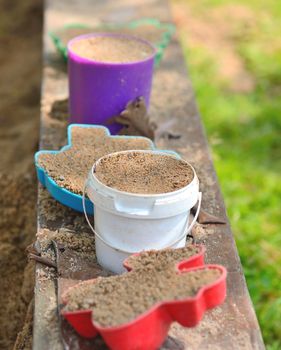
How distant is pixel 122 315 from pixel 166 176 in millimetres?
478

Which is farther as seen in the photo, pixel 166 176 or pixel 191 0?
pixel 191 0

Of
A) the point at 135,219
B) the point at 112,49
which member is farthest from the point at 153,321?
the point at 112,49

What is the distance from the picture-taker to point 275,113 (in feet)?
14.9

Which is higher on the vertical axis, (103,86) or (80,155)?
(103,86)

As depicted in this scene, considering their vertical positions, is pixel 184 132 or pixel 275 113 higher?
pixel 184 132

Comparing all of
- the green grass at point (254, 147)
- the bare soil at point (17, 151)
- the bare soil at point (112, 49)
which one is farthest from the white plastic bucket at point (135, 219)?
the green grass at point (254, 147)

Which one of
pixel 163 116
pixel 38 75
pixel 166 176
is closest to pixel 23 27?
pixel 38 75

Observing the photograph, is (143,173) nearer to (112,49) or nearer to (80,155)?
(80,155)

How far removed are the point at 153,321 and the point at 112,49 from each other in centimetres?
152

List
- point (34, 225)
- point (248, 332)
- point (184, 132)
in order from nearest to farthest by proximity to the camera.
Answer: point (248, 332)
point (34, 225)
point (184, 132)

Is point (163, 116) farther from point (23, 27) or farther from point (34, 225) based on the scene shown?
point (23, 27)

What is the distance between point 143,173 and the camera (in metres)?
1.87

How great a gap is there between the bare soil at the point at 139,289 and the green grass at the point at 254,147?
4.02ft

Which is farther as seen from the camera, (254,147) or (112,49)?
(254,147)
